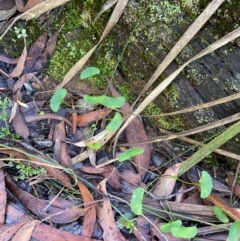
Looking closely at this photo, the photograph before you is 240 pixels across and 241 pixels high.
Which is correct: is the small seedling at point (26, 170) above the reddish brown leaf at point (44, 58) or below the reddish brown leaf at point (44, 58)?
below

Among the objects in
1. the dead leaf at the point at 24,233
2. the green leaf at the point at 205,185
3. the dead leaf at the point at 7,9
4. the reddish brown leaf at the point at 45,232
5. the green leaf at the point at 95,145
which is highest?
the green leaf at the point at 205,185

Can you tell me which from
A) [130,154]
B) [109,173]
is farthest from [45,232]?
[130,154]

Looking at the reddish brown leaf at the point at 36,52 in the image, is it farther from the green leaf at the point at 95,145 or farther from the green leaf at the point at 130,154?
the green leaf at the point at 130,154

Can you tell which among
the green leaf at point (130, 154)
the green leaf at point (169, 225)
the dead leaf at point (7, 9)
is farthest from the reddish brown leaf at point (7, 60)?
the green leaf at point (169, 225)

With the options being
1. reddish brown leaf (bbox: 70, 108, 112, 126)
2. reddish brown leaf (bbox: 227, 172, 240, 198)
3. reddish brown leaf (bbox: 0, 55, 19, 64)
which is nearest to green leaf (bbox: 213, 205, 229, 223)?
reddish brown leaf (bbox: 227, 172, 240, 198)

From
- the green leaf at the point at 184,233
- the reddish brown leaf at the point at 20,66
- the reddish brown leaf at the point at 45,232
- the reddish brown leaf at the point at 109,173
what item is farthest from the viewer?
the reddish brown leaf at the point at 20,66

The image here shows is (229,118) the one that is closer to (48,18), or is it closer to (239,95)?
(239,95)

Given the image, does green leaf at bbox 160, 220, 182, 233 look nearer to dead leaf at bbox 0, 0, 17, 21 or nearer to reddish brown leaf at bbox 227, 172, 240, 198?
reddish brown leaf at bbox 227, 172, 240, 198
